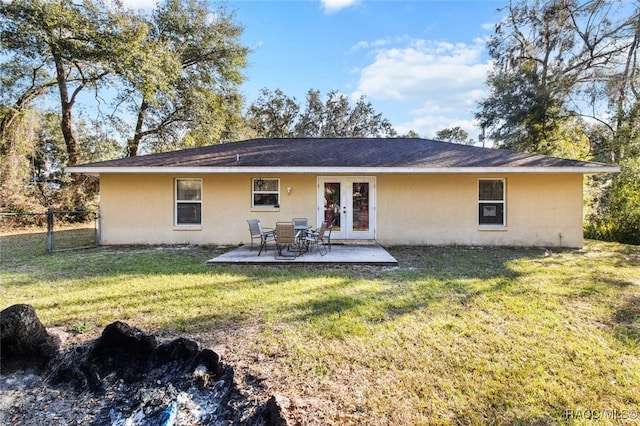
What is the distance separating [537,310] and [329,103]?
30.1 m

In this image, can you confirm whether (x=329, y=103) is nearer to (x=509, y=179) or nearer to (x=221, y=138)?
(x=221, y=138)

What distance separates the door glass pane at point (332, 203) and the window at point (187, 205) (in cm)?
409

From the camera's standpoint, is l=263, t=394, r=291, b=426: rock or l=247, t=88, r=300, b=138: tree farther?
l=247, t=88, r=300, b=138: tree

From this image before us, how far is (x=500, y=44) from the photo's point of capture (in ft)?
64.8

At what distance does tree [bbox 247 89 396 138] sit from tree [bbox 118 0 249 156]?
928cm

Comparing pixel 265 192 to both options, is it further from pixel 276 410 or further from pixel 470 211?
pixel 276 410

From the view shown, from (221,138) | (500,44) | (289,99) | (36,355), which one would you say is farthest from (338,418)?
(289,99)

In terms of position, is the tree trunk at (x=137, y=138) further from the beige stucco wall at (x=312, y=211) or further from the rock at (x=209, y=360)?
the rock at (x=209, y=360)

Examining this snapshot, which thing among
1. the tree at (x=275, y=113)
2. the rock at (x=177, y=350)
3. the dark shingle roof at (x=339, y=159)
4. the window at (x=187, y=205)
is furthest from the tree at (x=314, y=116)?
the rock at (x=177, y=350)

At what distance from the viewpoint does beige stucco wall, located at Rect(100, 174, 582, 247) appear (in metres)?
10.0

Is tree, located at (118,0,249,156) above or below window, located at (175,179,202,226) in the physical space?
above

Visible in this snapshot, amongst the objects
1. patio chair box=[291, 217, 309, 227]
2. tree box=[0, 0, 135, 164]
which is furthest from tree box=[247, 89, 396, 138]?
patio chair box=[291, 217, 309, 227]

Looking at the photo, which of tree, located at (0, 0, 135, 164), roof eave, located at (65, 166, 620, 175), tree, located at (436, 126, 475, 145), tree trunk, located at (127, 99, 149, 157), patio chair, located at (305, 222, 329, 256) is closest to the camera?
patio chair, located at (305, 222, 329, 256)

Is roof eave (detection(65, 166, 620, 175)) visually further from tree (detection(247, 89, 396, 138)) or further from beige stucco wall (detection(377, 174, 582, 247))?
tree (detection(247, 89, 396, 138))
